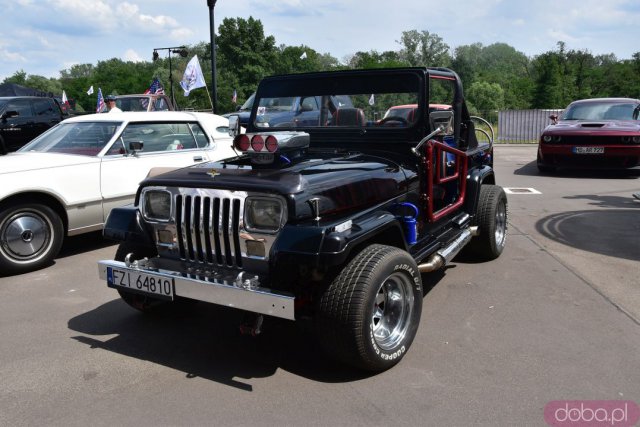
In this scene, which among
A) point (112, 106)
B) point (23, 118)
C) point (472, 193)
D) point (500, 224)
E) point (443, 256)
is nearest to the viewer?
point (443, 256)

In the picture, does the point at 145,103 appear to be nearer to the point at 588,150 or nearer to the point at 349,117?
the point at 588,150

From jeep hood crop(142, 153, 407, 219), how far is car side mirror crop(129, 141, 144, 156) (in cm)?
280

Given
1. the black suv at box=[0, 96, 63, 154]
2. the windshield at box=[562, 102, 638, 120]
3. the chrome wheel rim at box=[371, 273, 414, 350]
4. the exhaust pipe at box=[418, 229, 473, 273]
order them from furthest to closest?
the windshield at box=[562, 102, 638, 120]
the black suv at box=[0, 96, 63, 154]
the exhaust pipe at box=[418, 229, 473, 273]
the chrome wheel rim at box=[371, 273, 414, 350]

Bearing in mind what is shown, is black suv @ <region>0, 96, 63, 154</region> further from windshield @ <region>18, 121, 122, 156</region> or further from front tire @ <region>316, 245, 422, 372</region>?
front tire @ <region>316, 245, 422, 372</region>

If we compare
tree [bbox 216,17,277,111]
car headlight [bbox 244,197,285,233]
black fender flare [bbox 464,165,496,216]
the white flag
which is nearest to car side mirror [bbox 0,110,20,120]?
the white flag

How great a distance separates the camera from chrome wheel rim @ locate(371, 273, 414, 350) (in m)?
3.51

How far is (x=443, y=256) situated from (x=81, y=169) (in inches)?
161

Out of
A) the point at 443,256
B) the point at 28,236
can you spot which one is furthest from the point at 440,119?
the point at 28,236

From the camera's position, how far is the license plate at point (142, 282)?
11.1ft

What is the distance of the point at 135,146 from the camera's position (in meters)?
6.52

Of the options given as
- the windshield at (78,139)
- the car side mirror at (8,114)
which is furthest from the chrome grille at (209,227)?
the car side mirror at (8,114)

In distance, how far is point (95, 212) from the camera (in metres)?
6.20

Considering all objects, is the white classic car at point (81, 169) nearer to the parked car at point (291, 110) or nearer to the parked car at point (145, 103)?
the parked car at point (291, 110)

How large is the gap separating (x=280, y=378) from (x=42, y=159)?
13.8 feet
